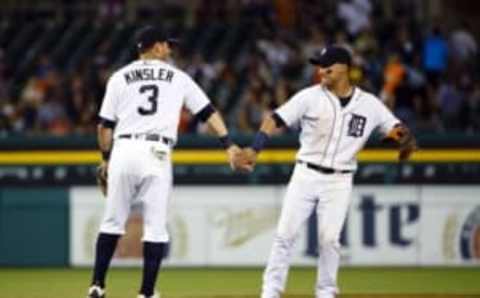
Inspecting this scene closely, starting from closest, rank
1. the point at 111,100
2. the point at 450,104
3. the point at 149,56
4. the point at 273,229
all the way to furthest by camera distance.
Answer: the point at 111,100 < the point at 149,56 < the point at 273,229 < the point at 450,104

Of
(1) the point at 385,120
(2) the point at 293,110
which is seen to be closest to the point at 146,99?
(2) the point at 293,110

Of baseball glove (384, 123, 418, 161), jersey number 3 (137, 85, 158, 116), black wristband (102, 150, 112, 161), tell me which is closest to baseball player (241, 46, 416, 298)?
baseball glove (384, 123, 418, 161)

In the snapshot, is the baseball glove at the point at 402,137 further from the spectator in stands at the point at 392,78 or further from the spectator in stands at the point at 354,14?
the spectator in stands at the point at 354,14

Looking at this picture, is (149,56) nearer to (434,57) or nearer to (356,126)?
(356,126)

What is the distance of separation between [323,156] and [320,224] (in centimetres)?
52

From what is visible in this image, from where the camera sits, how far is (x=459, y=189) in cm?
1700

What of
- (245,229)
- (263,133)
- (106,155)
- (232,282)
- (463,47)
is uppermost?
(463,47)

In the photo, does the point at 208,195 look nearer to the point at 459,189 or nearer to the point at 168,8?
the point at 459,189

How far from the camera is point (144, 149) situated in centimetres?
1129

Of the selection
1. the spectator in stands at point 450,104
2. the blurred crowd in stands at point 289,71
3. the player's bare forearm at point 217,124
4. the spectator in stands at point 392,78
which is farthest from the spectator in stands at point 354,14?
the player's bare forearm at point 217,124

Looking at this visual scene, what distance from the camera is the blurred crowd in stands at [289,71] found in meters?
19.1

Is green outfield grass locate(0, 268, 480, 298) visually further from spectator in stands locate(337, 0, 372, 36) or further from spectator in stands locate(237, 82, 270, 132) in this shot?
spectator in stands locate(337, 0, 372, 36)

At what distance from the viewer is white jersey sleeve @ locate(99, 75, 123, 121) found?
37.4 ft

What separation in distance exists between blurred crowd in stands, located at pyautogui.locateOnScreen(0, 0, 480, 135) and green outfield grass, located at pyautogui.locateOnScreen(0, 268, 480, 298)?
2.10 m
